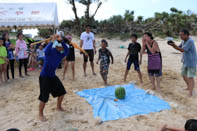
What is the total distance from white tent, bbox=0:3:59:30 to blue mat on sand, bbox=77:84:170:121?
598cm

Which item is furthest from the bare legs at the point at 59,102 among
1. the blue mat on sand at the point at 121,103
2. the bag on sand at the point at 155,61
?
the bag on sand at the point at 155,61

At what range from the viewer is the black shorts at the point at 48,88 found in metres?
3.39

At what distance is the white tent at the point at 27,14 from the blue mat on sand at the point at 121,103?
19.6 feet

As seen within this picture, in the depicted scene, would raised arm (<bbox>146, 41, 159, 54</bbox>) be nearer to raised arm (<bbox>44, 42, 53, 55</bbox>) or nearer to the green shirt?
raised arm (<bbox>44, 42, 53, 55</bbox>)

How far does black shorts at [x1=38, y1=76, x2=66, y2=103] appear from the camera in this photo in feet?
11.1

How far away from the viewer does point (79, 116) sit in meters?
3.74

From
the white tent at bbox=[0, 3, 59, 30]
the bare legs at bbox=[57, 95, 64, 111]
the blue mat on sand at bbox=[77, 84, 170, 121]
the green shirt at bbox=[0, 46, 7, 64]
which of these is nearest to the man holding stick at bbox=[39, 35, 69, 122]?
the bare legs at bbox=[57, 95, 64, 111]

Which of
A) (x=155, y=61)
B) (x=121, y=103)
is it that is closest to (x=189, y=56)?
(x=155, y=61)

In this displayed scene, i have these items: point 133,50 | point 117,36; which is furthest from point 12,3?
point 117,36

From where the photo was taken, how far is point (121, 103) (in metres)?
4.43

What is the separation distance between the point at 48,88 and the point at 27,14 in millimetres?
7721

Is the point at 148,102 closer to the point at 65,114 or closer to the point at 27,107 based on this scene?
the point at 65,114

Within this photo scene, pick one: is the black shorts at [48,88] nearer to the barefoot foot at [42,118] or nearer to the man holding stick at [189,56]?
the barefoot foot at [42,118]

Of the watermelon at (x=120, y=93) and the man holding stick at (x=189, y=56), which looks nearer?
the man holding stick at (x=189, y=56)
